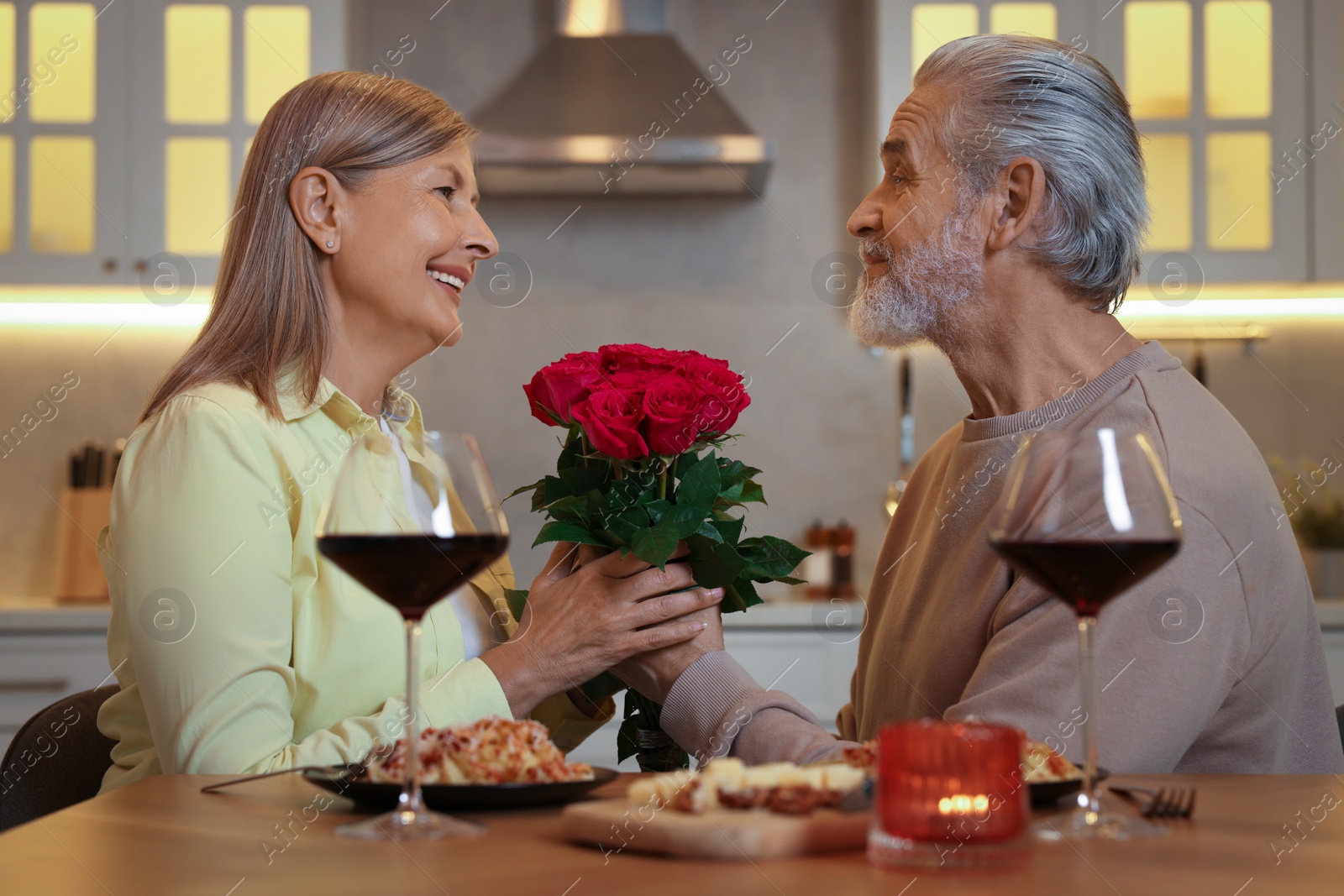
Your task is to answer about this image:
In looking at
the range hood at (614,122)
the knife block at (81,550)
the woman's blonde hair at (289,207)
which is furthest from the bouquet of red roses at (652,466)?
the knife block at (81,550)

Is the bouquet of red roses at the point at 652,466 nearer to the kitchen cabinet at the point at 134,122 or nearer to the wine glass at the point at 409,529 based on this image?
the wine glass at the point at 409,529

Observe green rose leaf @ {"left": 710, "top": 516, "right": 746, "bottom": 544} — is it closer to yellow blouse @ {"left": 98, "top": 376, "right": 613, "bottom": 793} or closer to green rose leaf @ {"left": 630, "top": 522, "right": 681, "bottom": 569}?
green rose leaf @ {"left": 630, "top": 522, "right": 681, "bottom": 569}

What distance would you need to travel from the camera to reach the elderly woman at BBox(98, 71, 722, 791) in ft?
3.40

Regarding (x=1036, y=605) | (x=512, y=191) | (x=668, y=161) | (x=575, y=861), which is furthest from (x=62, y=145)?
(x=575, y=861)

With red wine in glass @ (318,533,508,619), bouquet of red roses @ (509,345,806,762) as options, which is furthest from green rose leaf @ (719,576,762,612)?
red wine in glass @ (318,533,508,619)

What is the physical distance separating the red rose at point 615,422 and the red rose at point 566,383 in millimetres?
35

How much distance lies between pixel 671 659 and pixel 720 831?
607mm

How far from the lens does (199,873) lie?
1.62 feet

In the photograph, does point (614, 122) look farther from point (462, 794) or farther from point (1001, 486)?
point (462, 794)

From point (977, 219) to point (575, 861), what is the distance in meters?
1.03

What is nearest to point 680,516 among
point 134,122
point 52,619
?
point 52,619

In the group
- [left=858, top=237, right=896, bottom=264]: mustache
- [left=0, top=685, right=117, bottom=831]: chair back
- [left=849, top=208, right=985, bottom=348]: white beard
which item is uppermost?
[left=858, top=237, right=896, bottom=264]: mustache

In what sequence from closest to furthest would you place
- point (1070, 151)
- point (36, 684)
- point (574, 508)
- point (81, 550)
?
1. point (574, 508)
2. point (1070, 151)
3. point (36, 684)
4. point (81, 550)

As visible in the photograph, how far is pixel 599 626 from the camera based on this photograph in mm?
1104
